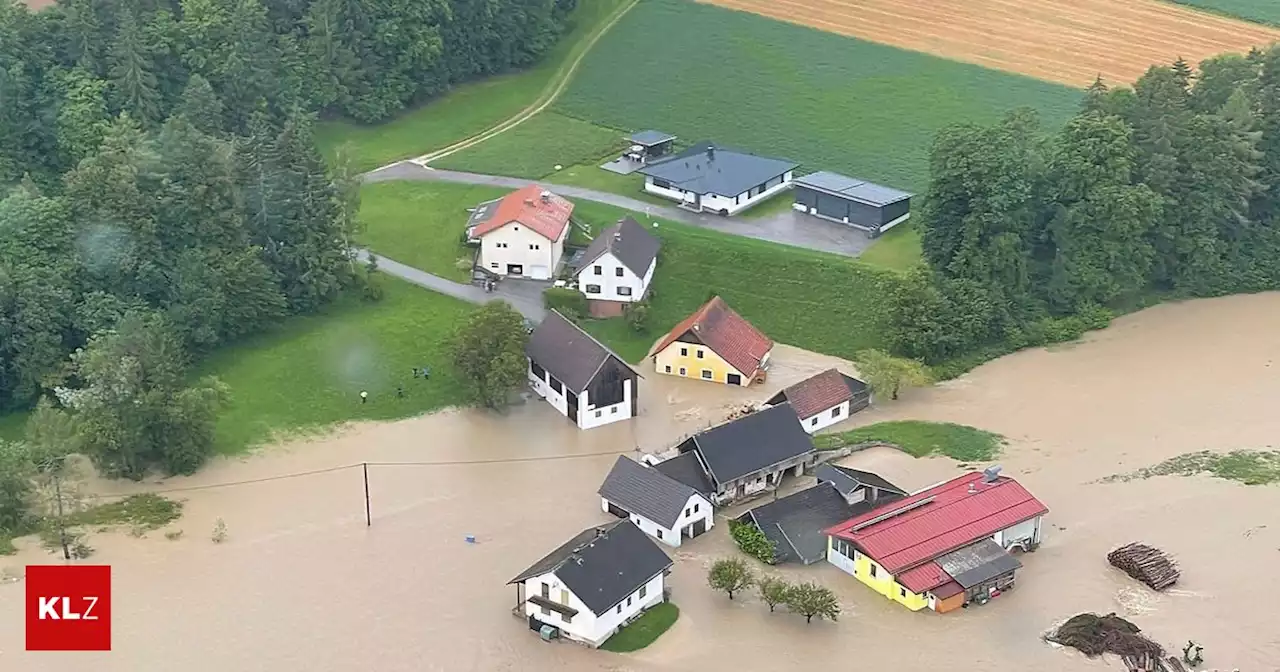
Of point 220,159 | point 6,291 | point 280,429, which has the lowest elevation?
point 280,429

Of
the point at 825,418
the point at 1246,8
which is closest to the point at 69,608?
the point at 825,418

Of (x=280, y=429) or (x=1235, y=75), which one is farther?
(x=1235, y=75)

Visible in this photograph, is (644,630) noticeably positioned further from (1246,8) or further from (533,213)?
(1246,8)

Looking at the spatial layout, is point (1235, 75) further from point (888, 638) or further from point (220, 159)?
point (220, 159)

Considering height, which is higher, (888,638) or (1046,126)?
(1046,126)

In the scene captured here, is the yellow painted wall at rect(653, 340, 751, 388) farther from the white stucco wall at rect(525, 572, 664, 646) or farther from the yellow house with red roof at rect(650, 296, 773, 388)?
the white stucco wall at rect(525, 572, 664, 646)

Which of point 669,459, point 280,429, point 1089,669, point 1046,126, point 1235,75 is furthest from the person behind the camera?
point 1046,126

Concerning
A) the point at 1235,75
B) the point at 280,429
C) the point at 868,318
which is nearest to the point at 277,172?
the point at 280,429
